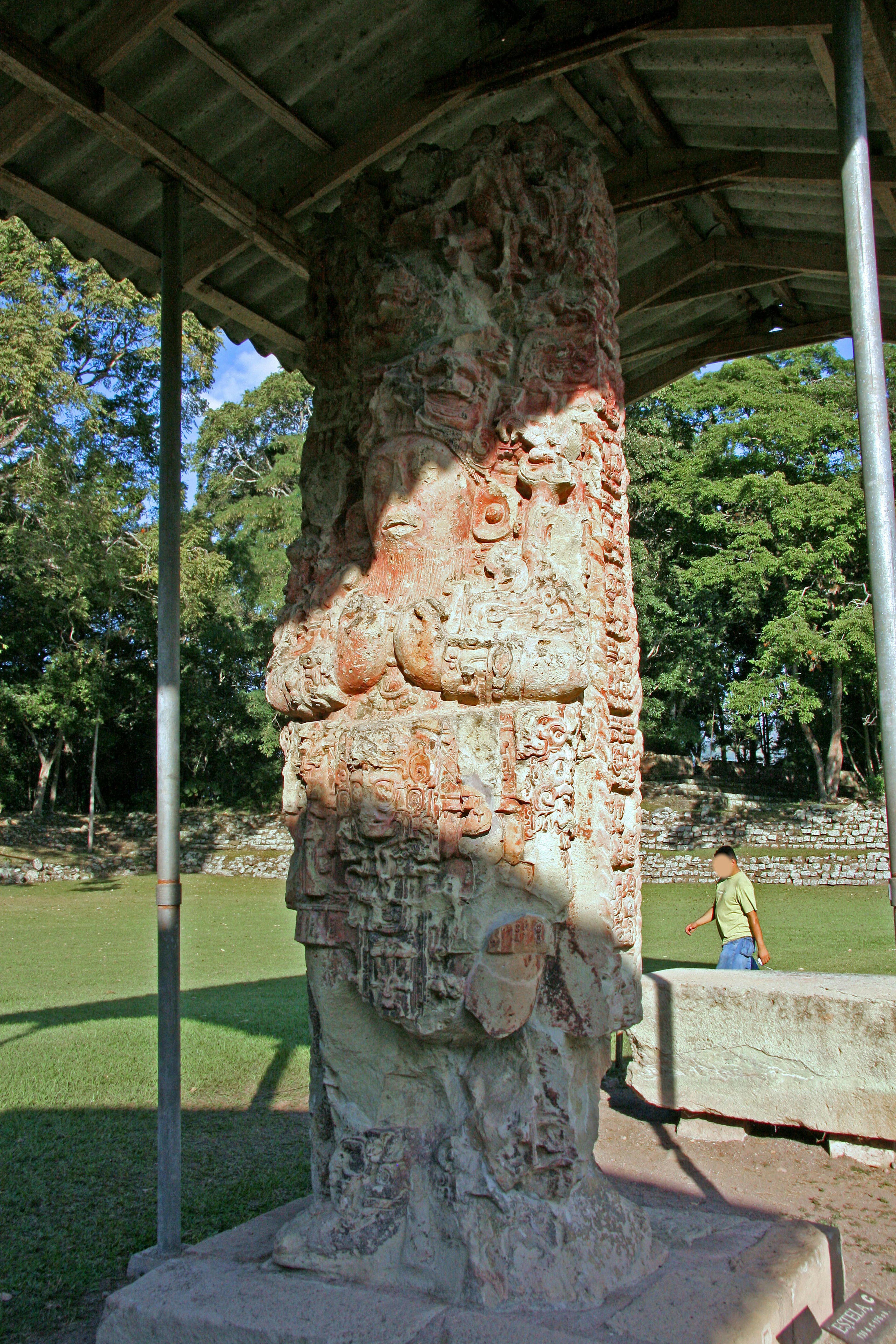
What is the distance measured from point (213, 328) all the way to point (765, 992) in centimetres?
475

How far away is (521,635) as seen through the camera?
10.4 feet

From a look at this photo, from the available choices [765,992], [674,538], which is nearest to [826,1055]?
[765,992]

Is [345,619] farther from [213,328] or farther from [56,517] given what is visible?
[56,517]

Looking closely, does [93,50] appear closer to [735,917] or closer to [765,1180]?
[765,1180]

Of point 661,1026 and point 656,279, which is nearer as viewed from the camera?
point 656,279

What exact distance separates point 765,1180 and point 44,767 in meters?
23.3

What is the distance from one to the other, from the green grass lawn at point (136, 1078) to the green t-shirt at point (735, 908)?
264 centimetres

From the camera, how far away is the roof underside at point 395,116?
3.51 metres

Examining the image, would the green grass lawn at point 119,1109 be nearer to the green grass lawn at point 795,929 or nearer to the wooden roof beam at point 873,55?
the green grass lawn at point 795,929

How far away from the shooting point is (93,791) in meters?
22.6

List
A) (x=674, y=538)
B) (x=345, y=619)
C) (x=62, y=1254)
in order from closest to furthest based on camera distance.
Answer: (x=345, y=619) → (x=62, y=1254) → (x=674, y=538)

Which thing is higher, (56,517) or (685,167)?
(56,517)

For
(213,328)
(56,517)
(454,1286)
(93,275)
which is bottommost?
(454,1286)

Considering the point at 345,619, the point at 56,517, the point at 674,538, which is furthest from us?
the point at 674,538
